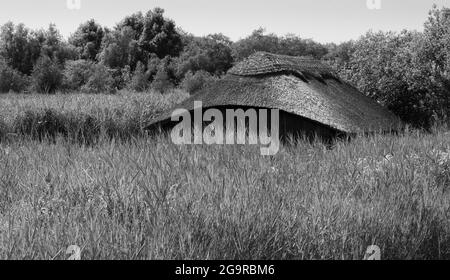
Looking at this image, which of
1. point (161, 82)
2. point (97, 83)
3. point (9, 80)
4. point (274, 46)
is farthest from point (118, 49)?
point (274, 46)

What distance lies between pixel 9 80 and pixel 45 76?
1489mm

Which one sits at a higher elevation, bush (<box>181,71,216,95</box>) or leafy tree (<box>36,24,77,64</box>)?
leafy tree (<box>36,24,77,64</box>)

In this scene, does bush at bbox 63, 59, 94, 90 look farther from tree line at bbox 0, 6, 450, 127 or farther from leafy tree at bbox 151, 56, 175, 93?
leafy tree at bbox 151, 56, 175, 93

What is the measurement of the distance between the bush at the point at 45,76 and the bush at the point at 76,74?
4.13ft

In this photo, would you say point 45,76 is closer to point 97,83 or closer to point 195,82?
point 97,83

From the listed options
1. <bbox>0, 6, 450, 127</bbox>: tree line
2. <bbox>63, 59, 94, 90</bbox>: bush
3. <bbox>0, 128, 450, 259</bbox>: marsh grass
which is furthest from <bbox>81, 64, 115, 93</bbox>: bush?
<bbox>0, 128, 450, 259</bbox>: marsh grass

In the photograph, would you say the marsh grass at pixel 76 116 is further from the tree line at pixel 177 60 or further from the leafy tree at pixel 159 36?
the leafy tree at pixel 159 36

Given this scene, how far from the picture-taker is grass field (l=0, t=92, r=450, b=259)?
3.40 metres

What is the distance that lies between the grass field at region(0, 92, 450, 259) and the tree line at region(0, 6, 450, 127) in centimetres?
1053

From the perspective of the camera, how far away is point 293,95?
12.1 meters

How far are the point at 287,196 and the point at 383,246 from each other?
2.56 feet

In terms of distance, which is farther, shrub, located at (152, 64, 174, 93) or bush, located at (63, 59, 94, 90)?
bush, located at (63, 59, 94, 90)

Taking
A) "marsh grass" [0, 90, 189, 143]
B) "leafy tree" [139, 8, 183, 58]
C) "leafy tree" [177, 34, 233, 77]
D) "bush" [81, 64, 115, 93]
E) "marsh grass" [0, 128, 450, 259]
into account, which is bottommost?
"marsh grass" [0, 128, 450, 259]
